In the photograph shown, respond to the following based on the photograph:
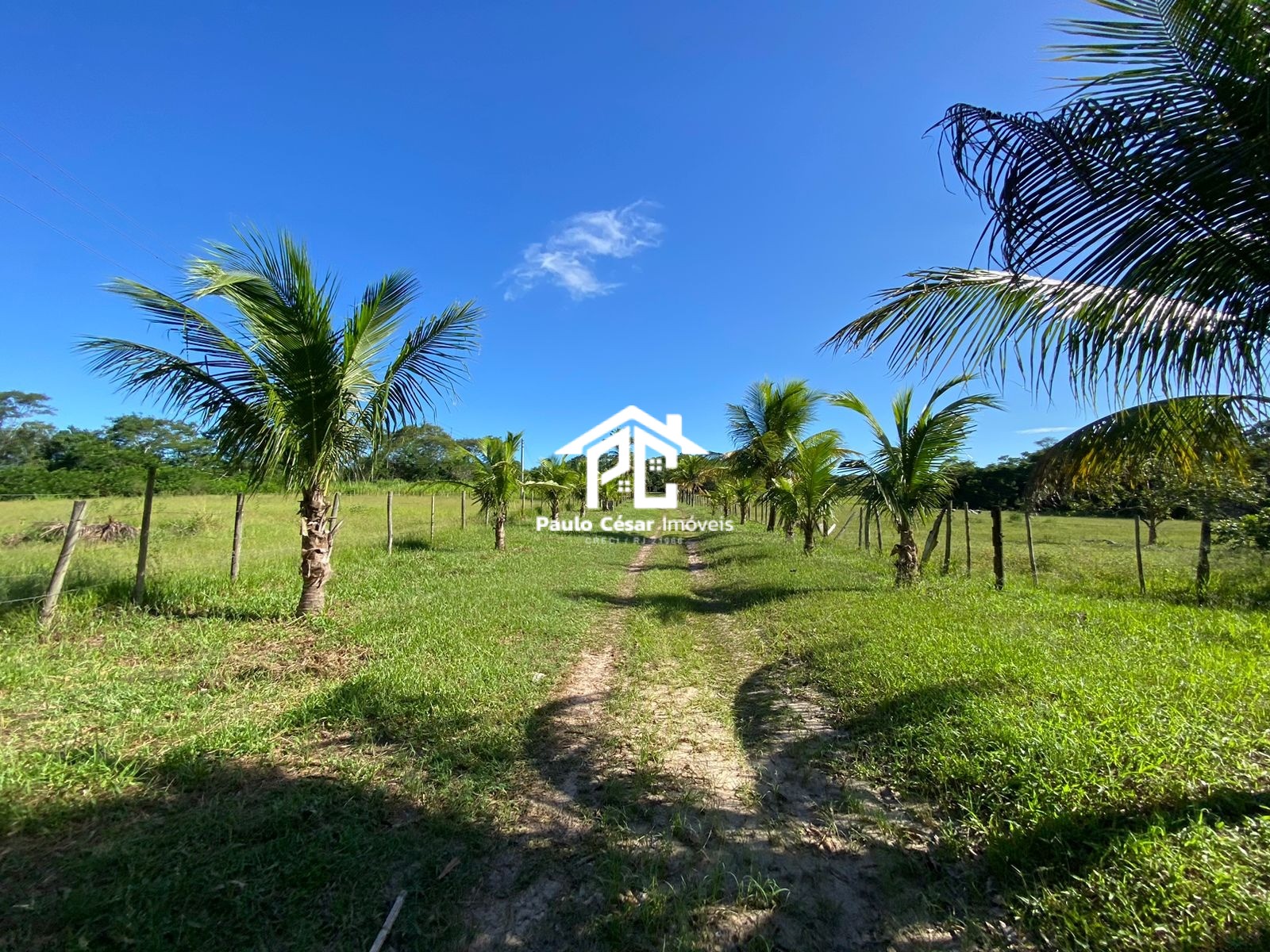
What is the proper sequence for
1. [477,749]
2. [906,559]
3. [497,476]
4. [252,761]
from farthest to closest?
[497,476]
[906,559]
[477,749]
[252,761]

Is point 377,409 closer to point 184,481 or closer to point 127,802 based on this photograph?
point 127,802

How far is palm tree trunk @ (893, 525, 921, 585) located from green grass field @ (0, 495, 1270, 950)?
2.43 ft

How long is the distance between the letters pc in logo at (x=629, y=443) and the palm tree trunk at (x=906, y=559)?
13.8m

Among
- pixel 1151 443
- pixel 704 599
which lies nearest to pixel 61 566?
pixel 704 599

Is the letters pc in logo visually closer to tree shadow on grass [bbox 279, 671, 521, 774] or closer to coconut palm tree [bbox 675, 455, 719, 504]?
coconut palm tree [bbox 675, 455, 719, 504]

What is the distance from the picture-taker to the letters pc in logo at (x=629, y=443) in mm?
21188

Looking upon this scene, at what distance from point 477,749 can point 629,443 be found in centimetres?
2369

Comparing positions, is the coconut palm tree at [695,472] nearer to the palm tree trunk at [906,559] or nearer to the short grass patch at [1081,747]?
the palm tree trunk at [906,559]

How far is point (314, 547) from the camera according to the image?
5.88m

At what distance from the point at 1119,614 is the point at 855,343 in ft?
17.2

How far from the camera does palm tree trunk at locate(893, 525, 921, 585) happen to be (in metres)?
7.85

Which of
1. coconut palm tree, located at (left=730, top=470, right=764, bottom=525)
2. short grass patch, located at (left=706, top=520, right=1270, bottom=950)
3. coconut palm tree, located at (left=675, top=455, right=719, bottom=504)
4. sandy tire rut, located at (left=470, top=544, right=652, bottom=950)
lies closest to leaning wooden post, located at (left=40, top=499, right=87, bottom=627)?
sandy tire rut, located at (left=470, top=544, right=652, bottom=950)

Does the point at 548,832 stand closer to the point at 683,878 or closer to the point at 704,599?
the point at 683,878

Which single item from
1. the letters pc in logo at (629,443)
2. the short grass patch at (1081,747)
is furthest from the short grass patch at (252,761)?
the letters pc in logo at (629,443)
